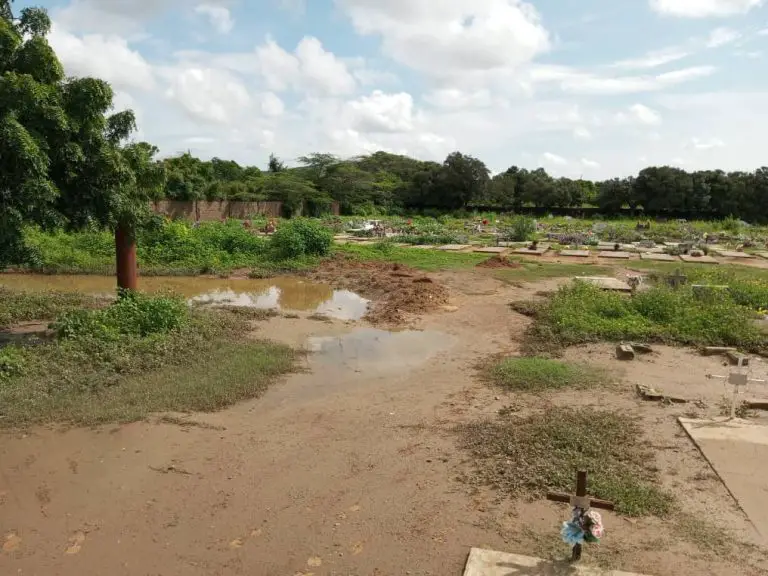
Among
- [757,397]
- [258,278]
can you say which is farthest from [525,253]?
[757,397]

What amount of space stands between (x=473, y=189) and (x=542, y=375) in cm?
3964

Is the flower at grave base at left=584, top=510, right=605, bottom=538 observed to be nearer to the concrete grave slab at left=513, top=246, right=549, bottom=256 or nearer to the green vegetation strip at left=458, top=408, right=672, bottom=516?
the green vegetation strip at left=458, top=408, right=672, bottom=516

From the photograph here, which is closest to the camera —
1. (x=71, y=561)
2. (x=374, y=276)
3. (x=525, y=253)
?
(x=71, y=561)

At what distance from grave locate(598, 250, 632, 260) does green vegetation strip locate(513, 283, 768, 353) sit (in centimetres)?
1137

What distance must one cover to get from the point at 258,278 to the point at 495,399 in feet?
39.6

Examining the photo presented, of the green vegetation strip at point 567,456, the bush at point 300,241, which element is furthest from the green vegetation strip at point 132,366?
the bush at point 300,241

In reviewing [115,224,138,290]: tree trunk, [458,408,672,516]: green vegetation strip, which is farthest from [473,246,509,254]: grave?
[458,408,672,516]: green vegetation strip

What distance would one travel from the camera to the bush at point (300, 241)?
20781mm

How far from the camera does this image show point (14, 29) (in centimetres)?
838

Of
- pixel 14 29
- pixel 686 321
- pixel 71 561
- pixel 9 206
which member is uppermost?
pixel 14 29

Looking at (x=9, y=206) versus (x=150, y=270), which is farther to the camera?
(x=150, y=270)

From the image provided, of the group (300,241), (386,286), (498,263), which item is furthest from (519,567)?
(300,241)

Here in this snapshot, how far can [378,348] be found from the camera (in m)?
10.2

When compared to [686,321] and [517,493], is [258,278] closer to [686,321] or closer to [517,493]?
[686,321]
